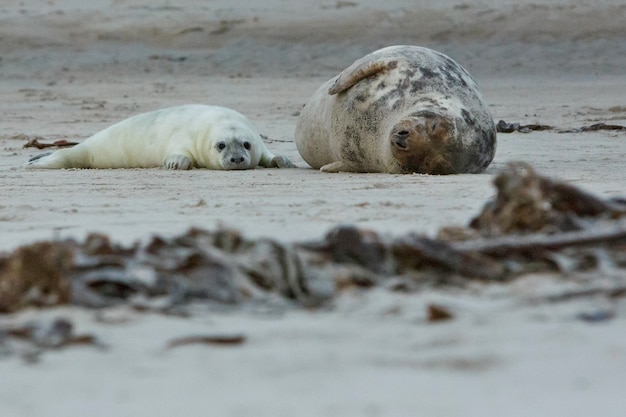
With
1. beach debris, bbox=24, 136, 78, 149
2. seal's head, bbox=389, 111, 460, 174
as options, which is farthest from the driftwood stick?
beach debris, bbox=24, 136, 78, 149

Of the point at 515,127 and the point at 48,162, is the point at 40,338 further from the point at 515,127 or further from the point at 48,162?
the point at 515,127

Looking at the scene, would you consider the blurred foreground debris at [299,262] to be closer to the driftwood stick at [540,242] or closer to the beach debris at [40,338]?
the driftwood stick at [540,242]

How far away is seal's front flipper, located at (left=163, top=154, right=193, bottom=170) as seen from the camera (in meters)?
7.57

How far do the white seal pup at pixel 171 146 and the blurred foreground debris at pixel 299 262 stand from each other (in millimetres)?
4349

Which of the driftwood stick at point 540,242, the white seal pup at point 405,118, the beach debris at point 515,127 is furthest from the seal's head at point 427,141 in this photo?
the beach debris at point 515,127

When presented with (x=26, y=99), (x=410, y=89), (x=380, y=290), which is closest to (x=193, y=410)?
(x=380, y=290)

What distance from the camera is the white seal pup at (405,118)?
21.3ft

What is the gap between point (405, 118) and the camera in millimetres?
6547

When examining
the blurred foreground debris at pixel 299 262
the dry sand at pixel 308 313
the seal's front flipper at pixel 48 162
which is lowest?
the seal's front flipper at pixel 48 162

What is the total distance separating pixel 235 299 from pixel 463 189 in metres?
2.79

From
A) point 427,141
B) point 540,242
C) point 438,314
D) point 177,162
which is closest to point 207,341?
point 438,314

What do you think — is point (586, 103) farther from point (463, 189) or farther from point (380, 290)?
point (380, 290)

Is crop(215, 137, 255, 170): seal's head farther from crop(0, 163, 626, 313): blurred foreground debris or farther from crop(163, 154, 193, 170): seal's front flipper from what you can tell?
crop(0, 163, 626, 313): blurred foreground debris

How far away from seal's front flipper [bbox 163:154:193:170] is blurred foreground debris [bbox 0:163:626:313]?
4275 mm
